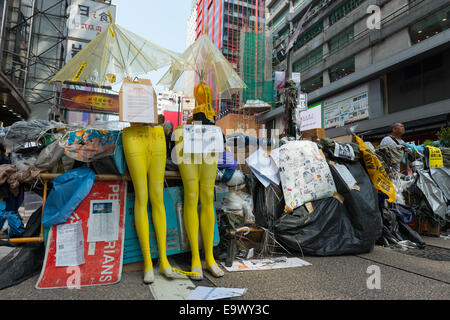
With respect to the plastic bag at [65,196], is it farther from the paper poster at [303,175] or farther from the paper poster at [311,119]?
the paper poster at [311,119]

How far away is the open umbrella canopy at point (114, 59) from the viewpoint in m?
2.56

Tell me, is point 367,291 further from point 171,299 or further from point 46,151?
point 46,151

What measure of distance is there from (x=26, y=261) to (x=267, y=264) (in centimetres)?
206

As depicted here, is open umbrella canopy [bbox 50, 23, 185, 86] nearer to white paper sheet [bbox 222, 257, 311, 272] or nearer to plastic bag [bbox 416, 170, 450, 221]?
white paper sheet [bbox 222, 257, 311, 272]

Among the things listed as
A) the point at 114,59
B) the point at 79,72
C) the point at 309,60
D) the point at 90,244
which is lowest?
the point at 90,244

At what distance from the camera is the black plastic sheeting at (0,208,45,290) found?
77.0 inches

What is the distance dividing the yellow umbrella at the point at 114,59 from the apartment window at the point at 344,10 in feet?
60.4

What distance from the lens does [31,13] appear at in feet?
36.4

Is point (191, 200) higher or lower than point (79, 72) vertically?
lower

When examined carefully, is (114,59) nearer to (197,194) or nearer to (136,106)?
(136,106)

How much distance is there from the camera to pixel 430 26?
11.9 meters

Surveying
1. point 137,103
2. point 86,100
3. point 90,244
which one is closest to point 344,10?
point 86,100

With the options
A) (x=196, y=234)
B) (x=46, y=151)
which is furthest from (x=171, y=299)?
(x=46, y=151)

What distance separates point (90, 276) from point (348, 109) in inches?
657
